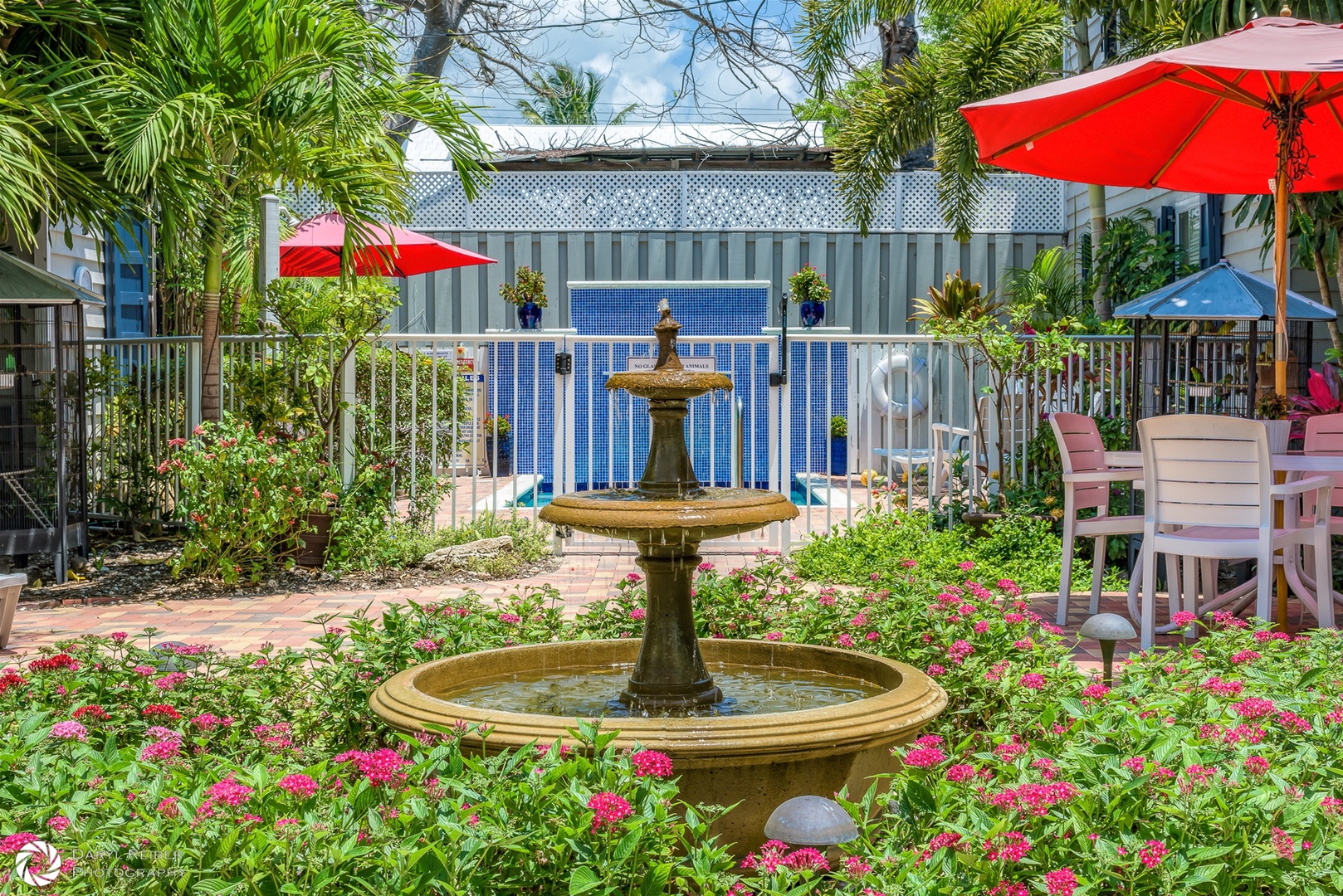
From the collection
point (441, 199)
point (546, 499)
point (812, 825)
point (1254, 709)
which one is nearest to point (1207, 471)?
point (1254, 709)

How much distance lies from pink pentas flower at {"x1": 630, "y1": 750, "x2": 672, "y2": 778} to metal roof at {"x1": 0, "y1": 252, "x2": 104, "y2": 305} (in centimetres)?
521

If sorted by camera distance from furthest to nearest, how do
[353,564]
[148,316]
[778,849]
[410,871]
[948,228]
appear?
1. [948,228]
2. [148,316]
3. [353,564]
4. [778,849]
5. [410,871]

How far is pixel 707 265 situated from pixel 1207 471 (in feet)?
39.9

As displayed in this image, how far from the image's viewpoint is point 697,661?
10.7ft

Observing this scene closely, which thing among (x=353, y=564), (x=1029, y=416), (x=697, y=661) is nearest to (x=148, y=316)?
(x=353, y=564)

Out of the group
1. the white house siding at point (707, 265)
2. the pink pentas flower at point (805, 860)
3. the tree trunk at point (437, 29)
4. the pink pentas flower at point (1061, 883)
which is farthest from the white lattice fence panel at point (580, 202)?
the pink pentas flower at point (1061, 883)

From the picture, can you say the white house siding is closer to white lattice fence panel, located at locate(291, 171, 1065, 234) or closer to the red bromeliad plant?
white lattice fence panel, located at locate(291, 171, 1065, 234)

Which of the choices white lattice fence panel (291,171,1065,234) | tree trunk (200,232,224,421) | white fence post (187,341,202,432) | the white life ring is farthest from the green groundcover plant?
white lattice fence panel (291,171,1065,234)

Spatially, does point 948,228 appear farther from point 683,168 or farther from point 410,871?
point 410,871

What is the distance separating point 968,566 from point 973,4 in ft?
28.0

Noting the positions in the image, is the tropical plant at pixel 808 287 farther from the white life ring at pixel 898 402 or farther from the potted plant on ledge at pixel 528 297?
the potted plant on ledge at pixel 528 297

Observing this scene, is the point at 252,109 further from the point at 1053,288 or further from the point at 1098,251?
the point at 1053,288

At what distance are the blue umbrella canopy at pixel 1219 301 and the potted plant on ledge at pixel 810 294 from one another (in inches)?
318

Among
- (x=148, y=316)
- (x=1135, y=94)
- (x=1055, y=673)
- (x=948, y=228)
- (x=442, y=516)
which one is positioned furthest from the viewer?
(x=948, y=228)
